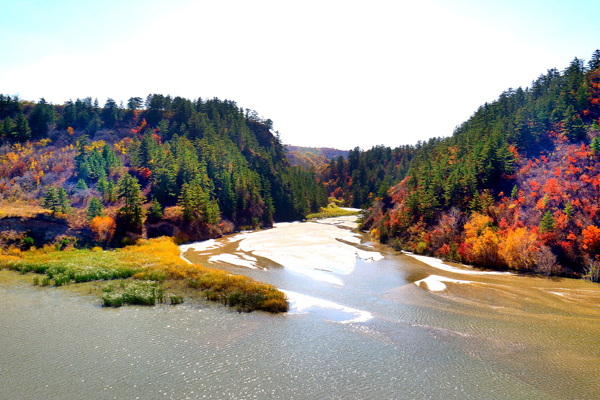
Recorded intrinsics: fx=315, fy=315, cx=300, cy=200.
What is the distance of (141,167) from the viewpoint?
76.8 meters

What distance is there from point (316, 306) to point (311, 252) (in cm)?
2724

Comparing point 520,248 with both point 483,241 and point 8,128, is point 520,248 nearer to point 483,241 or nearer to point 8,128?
point 483,241

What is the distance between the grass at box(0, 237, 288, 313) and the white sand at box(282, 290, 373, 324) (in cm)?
144

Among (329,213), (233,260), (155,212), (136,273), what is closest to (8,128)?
(155,212)

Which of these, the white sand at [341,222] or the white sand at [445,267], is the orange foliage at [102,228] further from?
the white sand at [341,222]

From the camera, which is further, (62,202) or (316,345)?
(62,202)

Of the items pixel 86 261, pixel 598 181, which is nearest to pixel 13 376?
pixel 86 261

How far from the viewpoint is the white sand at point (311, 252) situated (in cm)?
4447

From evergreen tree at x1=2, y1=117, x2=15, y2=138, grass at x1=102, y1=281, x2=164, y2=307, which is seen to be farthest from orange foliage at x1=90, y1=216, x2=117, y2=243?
evergreen tree at x1=2, y1=117, x2=15, y2=138

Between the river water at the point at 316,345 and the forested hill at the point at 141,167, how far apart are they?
26.6 metres

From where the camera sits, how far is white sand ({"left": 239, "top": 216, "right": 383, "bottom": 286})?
44469mm

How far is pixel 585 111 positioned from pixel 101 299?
82.3 meters

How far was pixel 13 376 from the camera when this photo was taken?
1639cm

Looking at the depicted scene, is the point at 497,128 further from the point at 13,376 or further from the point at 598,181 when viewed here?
the point at 13,376
